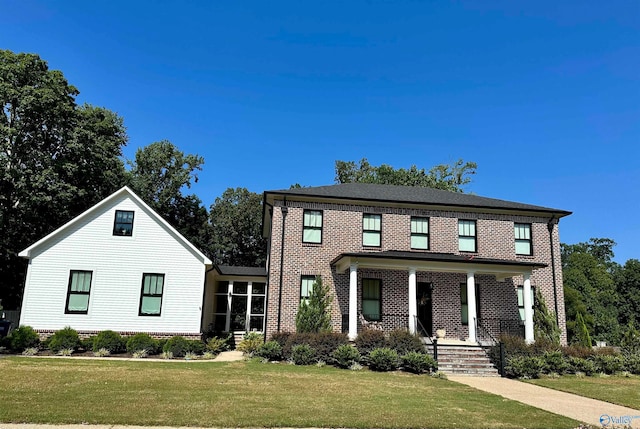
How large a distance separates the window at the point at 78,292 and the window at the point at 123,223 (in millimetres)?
2005

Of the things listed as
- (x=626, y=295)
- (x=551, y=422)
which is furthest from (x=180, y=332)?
(x=626, y=295)

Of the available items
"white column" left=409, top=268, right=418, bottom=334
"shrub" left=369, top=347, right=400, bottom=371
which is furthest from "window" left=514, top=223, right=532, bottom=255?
"shrub" left=369, top=347, right=400, bottom=371

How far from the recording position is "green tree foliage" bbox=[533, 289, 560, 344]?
734 inches

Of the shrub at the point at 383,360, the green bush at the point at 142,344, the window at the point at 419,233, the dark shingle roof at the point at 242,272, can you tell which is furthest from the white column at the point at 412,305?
the dark shingle roof at the point at 242,272

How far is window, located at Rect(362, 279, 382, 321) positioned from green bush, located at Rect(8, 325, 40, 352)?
12722 millimetres

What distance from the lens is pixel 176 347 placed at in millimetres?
16594

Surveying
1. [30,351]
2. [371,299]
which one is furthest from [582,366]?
[30,351]

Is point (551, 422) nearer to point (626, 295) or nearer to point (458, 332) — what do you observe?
point (458, 332)

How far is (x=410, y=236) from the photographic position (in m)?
20.0

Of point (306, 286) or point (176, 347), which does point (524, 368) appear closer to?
point (306, 286)

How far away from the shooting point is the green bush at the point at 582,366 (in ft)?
49.7

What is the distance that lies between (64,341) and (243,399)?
36.1ft

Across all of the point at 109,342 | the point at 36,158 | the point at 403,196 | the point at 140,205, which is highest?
the point at 36,158

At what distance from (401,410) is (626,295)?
185 ft
